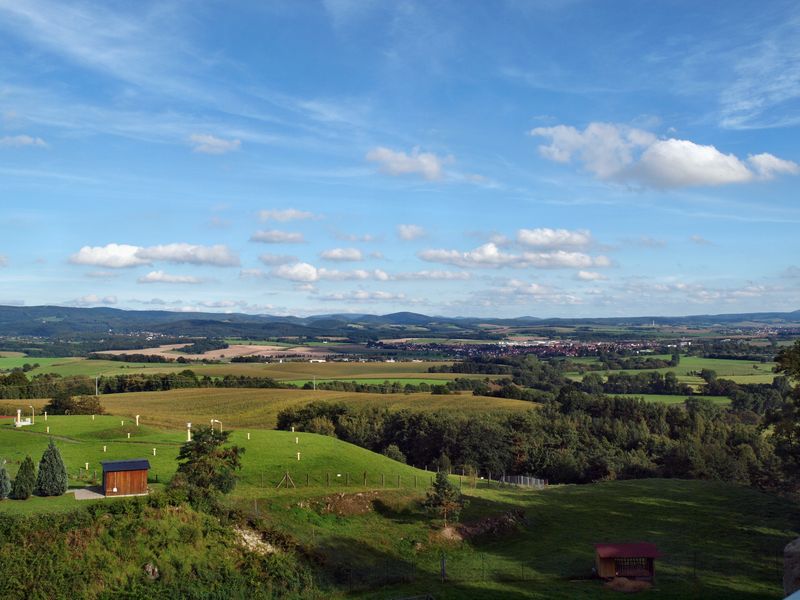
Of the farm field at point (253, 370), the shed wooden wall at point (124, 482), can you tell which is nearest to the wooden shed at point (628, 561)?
the shed wooden wall at point (124, 482)

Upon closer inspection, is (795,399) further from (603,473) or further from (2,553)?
(2,553)

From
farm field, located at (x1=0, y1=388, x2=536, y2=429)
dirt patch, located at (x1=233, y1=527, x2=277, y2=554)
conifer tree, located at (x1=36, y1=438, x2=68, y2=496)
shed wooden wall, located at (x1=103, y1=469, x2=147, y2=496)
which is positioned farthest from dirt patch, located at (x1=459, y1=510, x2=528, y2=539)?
farm field, located at (x1=0, y1=388, x2=536, y2=429)

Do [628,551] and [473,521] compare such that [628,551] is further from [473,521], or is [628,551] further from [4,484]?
[4,484]

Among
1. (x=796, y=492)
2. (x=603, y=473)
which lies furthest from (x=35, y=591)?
(x=603, y=473)

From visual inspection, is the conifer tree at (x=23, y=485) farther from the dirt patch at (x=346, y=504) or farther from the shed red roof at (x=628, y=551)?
the shed red roof at (x=628, y=551)

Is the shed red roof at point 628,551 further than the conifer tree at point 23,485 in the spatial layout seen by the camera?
No

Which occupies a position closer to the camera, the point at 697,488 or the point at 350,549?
the point at 350,549
